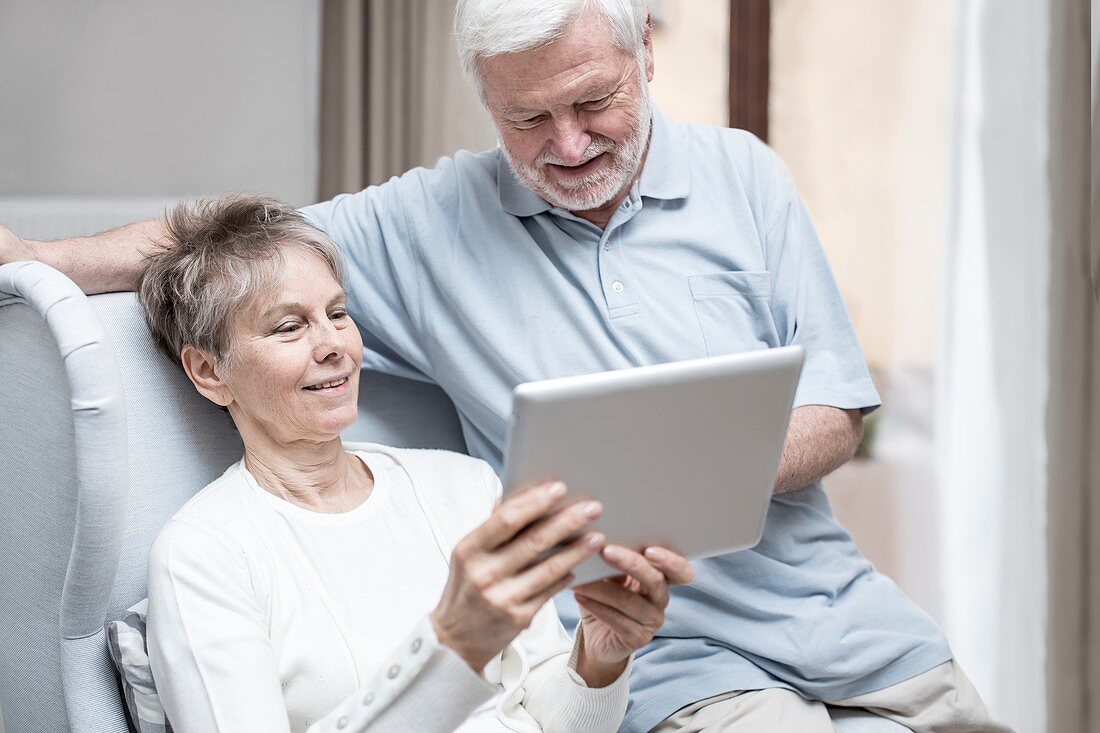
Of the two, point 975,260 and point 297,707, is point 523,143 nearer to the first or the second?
point 297,707

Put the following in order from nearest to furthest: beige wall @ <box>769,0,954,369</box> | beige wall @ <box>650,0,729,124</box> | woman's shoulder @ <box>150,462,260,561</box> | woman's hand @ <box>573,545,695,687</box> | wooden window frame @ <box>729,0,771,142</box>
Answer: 1. woman's hand @ <box>573,545,695,687</box>
2. woman's shoulder @ <box>150,462,260,561</box>
3. beige wall @ <box>769,0,954,369</box>
4. wooden window frame @ <box>729,0,771,142</box>
5. beige wall @ <box>650,0,729,124</box>

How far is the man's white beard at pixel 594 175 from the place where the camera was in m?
1.53

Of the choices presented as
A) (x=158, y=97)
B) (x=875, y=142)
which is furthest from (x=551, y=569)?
(x=158, y=97)

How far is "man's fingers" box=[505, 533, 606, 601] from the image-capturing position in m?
1.01

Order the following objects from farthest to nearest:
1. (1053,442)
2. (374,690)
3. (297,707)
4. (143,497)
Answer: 1. (1053,442)
2. (143,497)
3. (297,707)
4. (374,690)

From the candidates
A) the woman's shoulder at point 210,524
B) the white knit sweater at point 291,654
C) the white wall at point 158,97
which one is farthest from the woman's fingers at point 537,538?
the white wall at point 158,97

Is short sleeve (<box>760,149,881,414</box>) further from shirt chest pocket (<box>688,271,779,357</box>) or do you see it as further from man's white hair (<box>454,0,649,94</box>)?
man's white hair (<box>454,0,649,94</box>)

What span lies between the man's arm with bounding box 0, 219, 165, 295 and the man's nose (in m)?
0.52

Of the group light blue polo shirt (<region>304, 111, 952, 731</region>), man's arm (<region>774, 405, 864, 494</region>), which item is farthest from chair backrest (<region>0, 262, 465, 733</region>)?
man's arm (<region>774, 405, 864, 494</region>)

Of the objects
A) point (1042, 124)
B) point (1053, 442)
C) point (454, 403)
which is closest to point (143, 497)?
point (454, 403)

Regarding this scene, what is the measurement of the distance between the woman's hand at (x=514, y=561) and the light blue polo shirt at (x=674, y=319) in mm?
532

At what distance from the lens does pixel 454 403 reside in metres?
1.72

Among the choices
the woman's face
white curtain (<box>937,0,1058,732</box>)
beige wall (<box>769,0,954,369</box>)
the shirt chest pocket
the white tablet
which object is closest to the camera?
the white tablet

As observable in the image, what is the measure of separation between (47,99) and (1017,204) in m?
2.61
